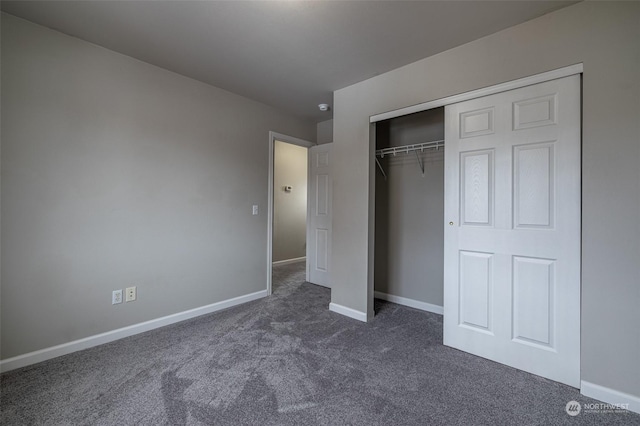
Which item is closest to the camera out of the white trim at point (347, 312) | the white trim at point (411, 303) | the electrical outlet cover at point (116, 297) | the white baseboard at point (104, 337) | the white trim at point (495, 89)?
the white trim at point (495, 89)

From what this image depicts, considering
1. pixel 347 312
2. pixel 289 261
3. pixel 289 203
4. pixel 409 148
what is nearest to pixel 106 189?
pixel 347 312

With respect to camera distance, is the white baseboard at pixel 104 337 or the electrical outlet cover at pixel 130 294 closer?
the white baseboard at pixel 104 337

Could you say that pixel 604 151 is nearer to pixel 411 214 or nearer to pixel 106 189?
pixel 411 214

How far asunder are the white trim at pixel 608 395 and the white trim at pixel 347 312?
1.65 meters

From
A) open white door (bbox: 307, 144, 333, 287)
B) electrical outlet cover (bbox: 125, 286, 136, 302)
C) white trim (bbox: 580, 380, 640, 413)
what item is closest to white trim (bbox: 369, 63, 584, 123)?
open white door (bbox: 307, 144, 333, 287)

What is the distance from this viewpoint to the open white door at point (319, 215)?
13.4 feet

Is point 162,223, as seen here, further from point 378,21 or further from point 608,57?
point 608,57

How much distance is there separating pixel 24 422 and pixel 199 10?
2665mm

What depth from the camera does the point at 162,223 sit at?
272cm

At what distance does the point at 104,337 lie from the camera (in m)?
2.35

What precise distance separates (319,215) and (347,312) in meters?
1.64

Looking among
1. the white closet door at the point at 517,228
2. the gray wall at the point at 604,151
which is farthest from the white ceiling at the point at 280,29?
the white closet door at the point at 517,228

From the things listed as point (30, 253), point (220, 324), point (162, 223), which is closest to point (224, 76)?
point (162, 223)

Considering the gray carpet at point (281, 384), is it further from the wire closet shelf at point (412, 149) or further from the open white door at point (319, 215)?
the wire closet shelf at point (412, 149)
